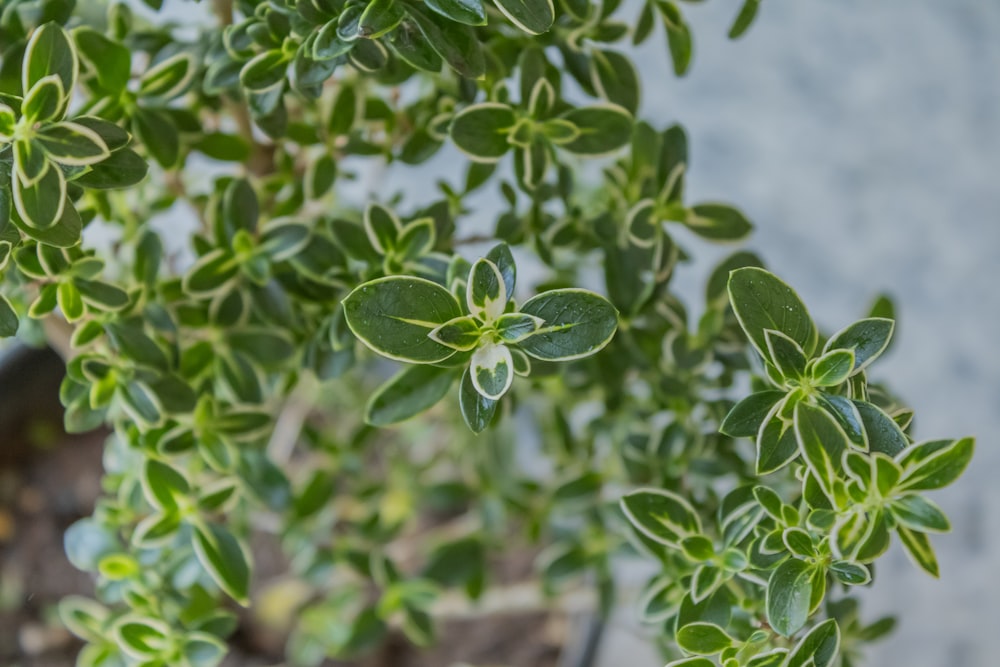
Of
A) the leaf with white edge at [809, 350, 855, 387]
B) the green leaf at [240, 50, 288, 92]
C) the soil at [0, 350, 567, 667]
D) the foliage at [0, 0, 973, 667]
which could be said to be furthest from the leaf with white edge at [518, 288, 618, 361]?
the soil at [0, 350, 567, 667]

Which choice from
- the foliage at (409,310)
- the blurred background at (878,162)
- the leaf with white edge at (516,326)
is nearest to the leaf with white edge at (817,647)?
the foliage at (409,310)

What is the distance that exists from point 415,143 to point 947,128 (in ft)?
4.86

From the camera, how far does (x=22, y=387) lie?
1.13 meters

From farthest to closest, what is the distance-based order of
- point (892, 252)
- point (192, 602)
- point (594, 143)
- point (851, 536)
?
point (892, 252)
point (192, 602)
point (594, 143)
point (851, 536)

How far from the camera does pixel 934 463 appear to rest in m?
0.48

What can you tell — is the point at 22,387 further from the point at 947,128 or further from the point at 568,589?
the point at 947,128

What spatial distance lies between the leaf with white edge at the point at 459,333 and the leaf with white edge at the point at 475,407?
20 mm

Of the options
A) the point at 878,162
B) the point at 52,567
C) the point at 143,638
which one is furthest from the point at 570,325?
the point at 878,162

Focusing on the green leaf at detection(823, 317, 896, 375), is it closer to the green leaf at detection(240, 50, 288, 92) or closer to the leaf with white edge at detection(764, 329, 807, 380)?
the leaf with white edge at detection(764, 329, 807, 380)

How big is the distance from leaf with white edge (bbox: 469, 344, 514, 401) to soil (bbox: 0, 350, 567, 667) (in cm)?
71

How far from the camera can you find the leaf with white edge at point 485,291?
0.50 meters

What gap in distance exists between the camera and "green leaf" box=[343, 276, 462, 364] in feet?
1.57

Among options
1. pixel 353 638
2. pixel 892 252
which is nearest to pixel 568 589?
pixel 353 638

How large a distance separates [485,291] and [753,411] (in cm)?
16
